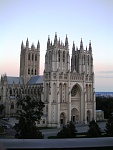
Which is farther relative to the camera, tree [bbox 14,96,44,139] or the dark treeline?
the dark treeline

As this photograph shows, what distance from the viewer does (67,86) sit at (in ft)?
179

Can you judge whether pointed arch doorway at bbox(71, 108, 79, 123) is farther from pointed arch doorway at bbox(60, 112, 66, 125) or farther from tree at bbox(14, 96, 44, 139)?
tree at bbox(14, 96, 44, 139)

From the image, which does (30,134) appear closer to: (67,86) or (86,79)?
(67,86)

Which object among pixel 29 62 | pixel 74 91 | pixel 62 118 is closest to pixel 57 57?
pixel 74 91

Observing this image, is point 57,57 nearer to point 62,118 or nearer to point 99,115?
point 62,118

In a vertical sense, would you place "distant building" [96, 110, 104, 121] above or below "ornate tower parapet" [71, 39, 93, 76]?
below

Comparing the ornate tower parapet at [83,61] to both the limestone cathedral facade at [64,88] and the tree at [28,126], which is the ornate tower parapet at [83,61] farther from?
the tree at [28,126]

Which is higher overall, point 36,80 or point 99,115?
point 36,80

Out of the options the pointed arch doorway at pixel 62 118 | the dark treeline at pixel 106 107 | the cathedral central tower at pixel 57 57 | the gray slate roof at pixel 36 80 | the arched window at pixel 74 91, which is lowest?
the pointed arch doorway at pixel 62 118

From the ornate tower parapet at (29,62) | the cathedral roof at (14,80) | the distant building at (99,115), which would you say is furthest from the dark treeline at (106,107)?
the cathedral roof at (14,80)

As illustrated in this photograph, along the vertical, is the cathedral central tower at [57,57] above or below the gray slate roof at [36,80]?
above

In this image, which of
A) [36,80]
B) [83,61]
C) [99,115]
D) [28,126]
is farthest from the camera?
[36,80]

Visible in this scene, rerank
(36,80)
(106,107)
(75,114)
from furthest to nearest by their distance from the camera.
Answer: (36,80) → (106,107) → (75,114)

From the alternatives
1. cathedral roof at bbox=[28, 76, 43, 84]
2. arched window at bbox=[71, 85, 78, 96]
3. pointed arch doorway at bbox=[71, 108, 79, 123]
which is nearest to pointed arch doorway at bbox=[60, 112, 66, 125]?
pointed arch doorway at bbox=[71, 108, 79, 123]
